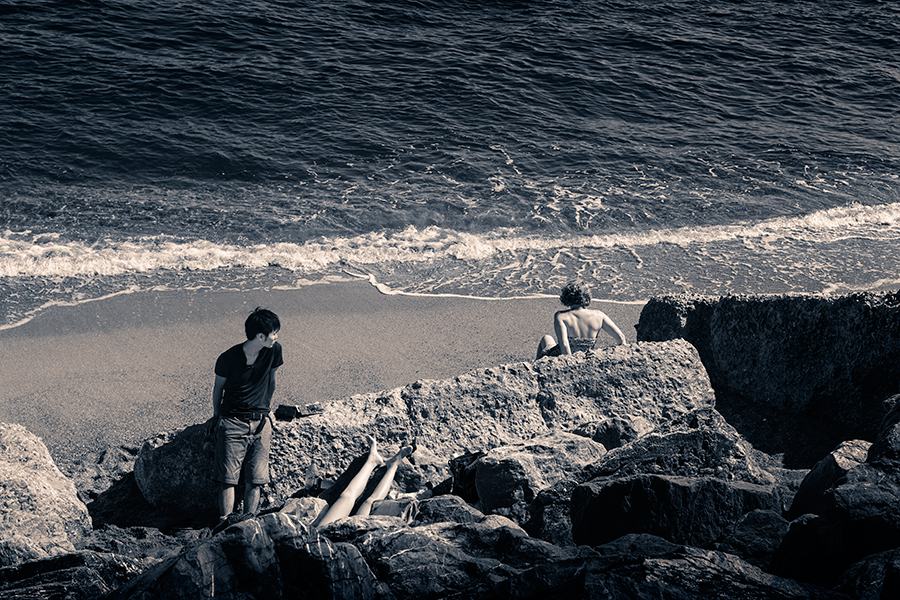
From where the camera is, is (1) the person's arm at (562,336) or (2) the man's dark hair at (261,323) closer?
(2) the man's dark hair at (261,323)

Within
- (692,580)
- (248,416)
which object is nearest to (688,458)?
(692,580)

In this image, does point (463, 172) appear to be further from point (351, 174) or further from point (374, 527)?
point (374, 527)

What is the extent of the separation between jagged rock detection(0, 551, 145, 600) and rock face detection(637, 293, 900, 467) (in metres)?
3.78

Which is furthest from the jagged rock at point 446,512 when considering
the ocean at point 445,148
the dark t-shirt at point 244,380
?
the ocean at point 445,148

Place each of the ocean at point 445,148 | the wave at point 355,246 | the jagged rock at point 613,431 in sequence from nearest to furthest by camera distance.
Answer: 1. the jagged rock at point 613,431
2. the wave at point 355,246
3. the ocean at point 445,148

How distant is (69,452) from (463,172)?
843 cm

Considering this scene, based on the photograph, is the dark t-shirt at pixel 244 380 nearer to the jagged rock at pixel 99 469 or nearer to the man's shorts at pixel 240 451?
the man's shorts at pixel 240 451

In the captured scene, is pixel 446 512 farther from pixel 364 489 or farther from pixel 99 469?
pixel 99 469

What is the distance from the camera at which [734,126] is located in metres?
14.8

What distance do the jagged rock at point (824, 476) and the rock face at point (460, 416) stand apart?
105 cm

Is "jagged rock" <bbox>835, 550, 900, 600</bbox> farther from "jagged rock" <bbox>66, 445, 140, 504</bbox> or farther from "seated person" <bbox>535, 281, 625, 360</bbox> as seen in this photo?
"jagged rock" <bbox>66, 445, 140, 504</bbox>

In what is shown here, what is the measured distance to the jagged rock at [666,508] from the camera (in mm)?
2807

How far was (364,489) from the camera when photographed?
3.56 metres

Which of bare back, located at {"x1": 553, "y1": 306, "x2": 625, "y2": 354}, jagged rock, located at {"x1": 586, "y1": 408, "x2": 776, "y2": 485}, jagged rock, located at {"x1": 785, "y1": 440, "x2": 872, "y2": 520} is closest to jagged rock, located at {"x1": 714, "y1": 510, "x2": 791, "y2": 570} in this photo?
jagged rock, located at {"x1": 785, "y1": 440, "x2": 872, "y2": 520}
